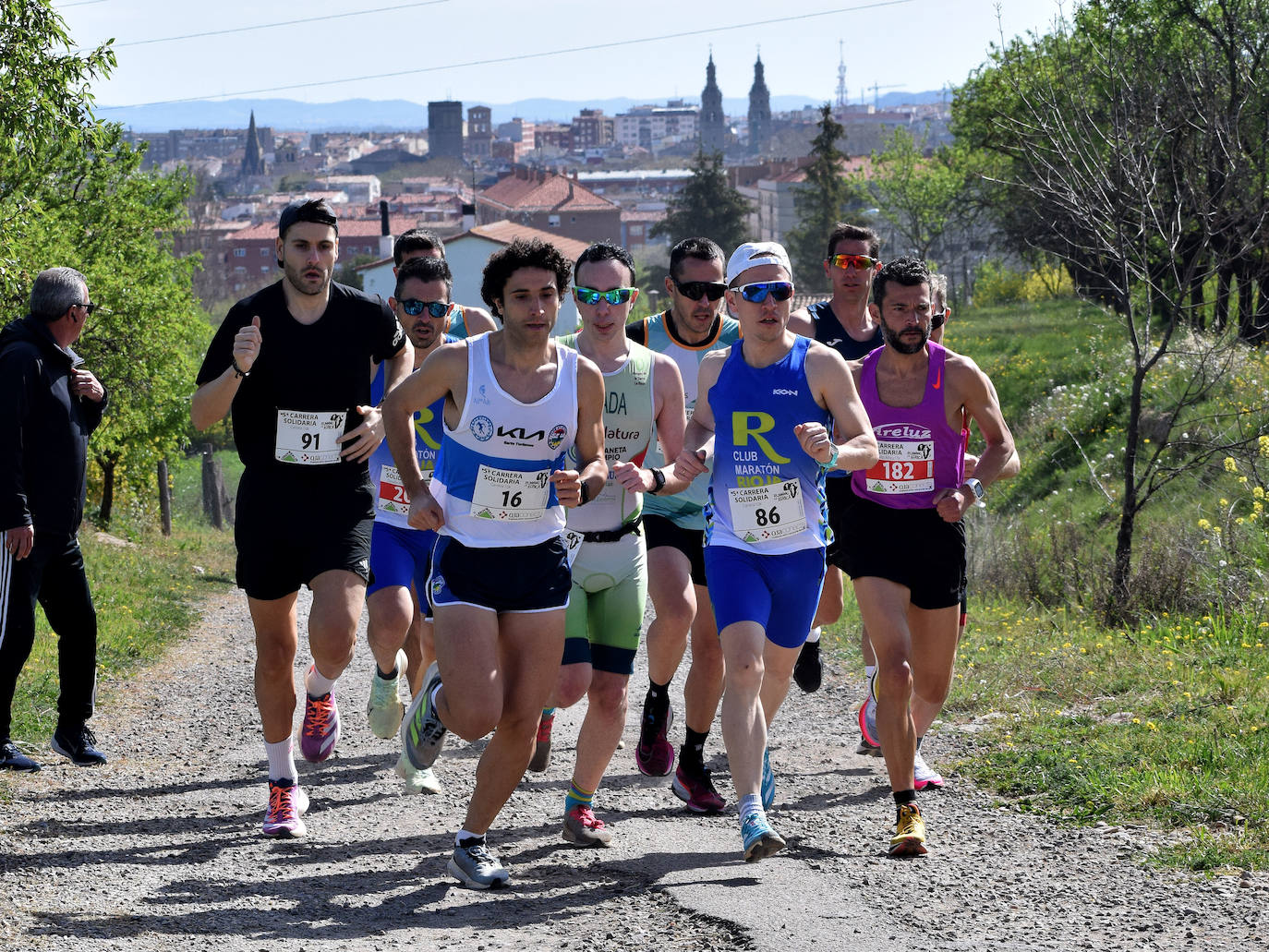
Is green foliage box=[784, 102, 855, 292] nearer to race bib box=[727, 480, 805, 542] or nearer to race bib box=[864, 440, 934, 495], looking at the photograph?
race bib box=[864, 440, 934, 495]

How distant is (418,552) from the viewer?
22.6 ft

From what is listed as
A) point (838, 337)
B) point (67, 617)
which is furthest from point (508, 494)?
point (67, 617)

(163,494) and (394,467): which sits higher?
(394,467)

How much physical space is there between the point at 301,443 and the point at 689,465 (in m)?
1.56

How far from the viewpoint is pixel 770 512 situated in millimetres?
5621

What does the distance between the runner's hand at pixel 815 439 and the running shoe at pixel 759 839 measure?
52.0 inches

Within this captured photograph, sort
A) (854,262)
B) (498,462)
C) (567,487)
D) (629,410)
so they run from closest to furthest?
(567,487) → (498,462) → (629,410) → (854,262)

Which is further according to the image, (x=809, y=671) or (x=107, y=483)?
(x=107, y=483)

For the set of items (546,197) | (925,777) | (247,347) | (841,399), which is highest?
(546,197)

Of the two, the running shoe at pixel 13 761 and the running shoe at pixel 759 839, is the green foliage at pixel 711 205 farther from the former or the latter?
the running shoe at pixel 759 839

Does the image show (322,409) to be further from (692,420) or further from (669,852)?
(669,852)

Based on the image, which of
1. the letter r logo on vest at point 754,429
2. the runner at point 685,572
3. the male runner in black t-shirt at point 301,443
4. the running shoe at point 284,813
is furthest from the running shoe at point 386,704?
the letter r logo on vest at point 754,429

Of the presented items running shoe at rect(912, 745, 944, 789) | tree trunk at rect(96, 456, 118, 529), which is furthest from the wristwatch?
tree trunk at rect(96, 456, 118, 529)

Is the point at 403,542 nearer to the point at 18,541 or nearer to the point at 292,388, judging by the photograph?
the point at 292,388
